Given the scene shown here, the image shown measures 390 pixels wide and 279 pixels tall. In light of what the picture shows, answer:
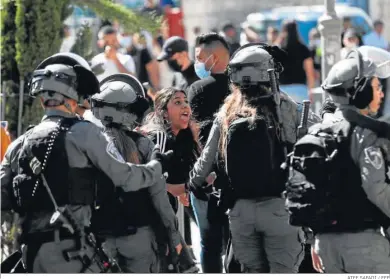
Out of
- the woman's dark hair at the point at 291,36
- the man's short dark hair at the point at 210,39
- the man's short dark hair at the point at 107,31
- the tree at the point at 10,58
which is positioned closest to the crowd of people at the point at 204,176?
the man's short dark hair at the point at 210,39

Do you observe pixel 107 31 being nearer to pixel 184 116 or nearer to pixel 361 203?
pixel 184 116

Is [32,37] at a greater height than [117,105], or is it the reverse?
[32,37]

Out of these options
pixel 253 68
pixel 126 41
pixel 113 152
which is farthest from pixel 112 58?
pixel 113 152

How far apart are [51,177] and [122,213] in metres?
0.70

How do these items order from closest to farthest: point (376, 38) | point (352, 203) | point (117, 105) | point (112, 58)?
point (352, 203), point (117, 105), point (112, 58), point (376, 38)

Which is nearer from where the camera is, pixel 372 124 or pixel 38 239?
pixel 372 124

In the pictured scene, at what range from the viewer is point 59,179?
22.7ft

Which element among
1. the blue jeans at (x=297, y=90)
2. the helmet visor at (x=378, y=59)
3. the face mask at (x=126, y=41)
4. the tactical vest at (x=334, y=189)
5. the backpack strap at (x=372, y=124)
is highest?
the helmet visor at (x=378, y=59)

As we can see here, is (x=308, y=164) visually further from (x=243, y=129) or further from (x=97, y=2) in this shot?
(x=97, y=2)

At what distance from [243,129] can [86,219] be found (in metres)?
1.18

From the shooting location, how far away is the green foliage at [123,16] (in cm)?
1137

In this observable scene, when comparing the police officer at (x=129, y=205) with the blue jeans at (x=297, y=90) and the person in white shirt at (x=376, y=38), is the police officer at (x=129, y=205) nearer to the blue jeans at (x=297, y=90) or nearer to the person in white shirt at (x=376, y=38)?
the blue jeans at (x=297, y=90)

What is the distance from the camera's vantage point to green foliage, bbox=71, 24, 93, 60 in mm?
11297

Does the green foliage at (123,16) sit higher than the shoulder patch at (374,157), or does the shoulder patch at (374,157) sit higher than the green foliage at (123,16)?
the green foliage at (123,16)
